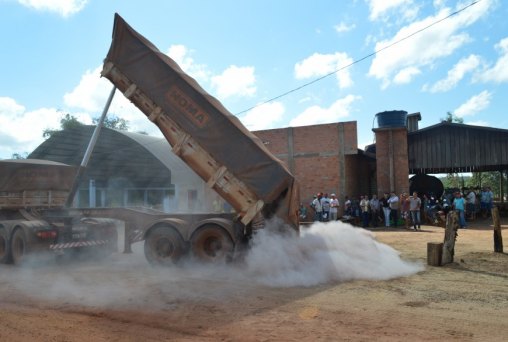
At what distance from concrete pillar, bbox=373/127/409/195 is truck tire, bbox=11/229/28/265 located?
662 inches

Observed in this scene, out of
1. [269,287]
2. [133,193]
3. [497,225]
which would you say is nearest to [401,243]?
[497,225]

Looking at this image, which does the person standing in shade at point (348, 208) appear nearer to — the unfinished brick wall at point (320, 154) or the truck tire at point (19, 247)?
the unfinished brick wall at point (320, 154)

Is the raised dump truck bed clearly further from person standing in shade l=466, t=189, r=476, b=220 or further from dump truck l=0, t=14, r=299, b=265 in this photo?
person standing in shade l=466, t=189, r=476, b=220

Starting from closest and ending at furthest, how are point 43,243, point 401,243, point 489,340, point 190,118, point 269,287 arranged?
1. point 489,340
2. point 269,287
3. point 190,118
4. point 43,243
5. point 401,243

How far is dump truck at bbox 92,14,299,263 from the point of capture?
28.6 ft

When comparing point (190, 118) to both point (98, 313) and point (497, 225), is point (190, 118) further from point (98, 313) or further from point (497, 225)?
point (497, 225)

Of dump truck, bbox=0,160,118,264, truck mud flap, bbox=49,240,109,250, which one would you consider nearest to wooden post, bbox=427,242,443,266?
dump truck, bbox=0,160,118,264

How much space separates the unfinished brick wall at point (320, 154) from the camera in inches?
876

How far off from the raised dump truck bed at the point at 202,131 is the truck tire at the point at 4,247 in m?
4.79

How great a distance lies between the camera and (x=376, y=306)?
19.8ft

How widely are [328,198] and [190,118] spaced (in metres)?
12.9

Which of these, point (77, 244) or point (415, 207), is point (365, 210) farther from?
point (77, 244)

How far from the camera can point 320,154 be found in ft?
74.7

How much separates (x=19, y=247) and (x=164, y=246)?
388 centimetres
